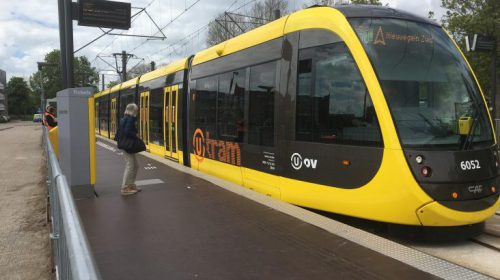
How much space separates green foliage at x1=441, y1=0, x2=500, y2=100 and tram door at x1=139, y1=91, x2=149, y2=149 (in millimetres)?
16044

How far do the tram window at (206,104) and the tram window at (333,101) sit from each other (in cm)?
333

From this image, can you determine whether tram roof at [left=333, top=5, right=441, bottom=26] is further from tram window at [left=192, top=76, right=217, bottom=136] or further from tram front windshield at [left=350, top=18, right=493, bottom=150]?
tram window at [left=192, top=76, right=217, bottom=136]

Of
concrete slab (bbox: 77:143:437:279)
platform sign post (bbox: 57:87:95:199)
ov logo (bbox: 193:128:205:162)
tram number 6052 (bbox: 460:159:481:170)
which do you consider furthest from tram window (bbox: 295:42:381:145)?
ov logo (bbox: 193:128:205:162)

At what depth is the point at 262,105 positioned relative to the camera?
7461mm

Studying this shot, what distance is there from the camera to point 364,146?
5586 mm

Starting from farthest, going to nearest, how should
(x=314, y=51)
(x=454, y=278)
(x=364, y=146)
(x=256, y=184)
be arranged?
(x=256, y=184), (x=314, y=51), (x=364, y=146), (x=454, y=278)

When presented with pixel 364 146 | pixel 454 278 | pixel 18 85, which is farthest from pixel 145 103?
pixel 18 85

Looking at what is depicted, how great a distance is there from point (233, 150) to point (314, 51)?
113 inches

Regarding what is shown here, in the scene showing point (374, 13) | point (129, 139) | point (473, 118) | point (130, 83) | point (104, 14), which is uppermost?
point (104, 14)

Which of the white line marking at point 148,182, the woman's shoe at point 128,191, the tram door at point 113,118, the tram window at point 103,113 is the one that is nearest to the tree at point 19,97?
the tram window at point 103,113

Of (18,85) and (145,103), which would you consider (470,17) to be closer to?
(145,103)

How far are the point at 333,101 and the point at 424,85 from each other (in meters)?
1.14

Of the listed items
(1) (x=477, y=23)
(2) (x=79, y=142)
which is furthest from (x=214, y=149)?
(1) (x=477, y=23)

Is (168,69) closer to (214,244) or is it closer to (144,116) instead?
(144,116)
